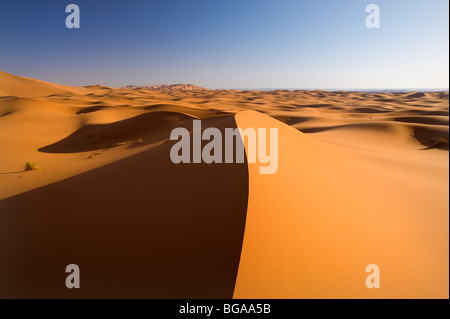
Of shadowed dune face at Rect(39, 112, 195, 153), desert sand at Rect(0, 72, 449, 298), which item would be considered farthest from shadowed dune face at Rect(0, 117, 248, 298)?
shadowed dune face at Rect(39, 112, 195, 153)

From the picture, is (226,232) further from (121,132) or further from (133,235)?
(121,132)

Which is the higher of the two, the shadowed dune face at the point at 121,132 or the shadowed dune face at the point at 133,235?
the shadowed dune face at the point at 121,132

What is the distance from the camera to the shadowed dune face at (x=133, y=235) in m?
2.51

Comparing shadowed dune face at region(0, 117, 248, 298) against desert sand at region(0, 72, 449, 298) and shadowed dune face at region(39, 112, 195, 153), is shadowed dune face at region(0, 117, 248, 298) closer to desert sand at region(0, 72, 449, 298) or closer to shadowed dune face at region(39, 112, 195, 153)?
desert sand at region(0, 72, 449, 298)

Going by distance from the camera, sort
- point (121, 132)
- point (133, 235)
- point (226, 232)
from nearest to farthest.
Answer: point (226, 232)
point (133, 235)
point (121, 132)

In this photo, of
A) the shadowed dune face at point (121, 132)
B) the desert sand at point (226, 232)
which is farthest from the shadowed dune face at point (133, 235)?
the shadowed dune face at point (121, 132)

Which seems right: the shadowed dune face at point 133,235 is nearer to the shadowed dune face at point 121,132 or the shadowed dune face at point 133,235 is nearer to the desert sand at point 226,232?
the desert sand at point 226,232

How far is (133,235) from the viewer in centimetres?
308

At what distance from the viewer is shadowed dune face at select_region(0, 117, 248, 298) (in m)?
2.51

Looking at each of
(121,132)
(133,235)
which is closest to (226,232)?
(133,235)

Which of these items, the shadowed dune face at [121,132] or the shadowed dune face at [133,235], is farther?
the shadowed dune face at [121,132]
